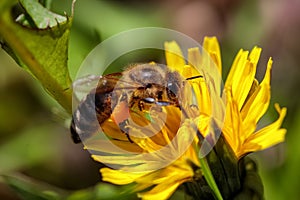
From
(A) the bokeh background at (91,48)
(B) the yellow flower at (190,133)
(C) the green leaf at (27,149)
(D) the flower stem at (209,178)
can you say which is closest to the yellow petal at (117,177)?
(B) the yellow flower at (190,133)

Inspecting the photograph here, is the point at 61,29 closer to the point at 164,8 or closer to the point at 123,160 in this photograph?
the point at 123,160

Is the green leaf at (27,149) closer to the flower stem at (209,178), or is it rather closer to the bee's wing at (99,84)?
the bee's wing at (99,84)

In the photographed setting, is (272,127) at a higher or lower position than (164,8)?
higher

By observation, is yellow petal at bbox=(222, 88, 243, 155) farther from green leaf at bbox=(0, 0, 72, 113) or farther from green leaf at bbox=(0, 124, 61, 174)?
green leaf at bbox=(0, 124, 61, 174)

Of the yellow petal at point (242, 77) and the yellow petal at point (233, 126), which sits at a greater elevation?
the yellow petal at point (242, 77)

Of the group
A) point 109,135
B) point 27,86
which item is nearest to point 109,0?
point 27,86

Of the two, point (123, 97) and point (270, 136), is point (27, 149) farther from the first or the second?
point (270, 136)

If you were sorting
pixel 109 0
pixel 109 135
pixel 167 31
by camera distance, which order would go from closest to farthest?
pixel 109 135 < pixel 167 31 < pixel 109 0
